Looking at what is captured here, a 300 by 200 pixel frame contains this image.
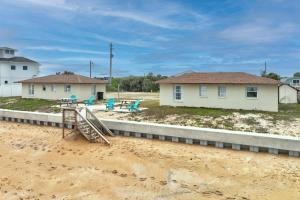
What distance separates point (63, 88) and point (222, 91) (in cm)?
1775

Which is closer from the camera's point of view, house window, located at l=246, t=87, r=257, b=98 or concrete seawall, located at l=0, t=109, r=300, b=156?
concrete seawall, located at l=0, t=109, r=300, b=156

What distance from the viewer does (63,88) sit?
35.8 meters

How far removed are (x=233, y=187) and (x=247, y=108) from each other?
15560mm

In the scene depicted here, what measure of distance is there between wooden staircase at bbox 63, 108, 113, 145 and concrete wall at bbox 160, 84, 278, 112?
10785 millimetres

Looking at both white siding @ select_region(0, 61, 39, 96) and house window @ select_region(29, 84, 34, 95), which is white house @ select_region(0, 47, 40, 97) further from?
house window @ select_region(29, 84, 34, 95)

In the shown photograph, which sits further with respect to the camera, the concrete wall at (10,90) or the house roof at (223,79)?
the concrete wall at (10,90)

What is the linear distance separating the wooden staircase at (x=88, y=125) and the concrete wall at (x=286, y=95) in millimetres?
25188

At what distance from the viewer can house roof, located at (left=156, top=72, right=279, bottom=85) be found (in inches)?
992

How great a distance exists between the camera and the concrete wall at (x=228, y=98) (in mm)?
24906

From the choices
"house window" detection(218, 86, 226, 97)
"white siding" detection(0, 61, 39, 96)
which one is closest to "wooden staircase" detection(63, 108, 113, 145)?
"house window" detection(218, 86, 226, 97)

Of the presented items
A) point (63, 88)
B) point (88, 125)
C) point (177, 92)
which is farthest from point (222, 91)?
point (63, 88)

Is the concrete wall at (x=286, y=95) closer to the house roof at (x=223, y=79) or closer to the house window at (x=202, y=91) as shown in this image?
the house roof at (x=223, y=79)

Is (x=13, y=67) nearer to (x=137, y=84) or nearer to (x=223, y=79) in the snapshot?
(x=137, y=84)

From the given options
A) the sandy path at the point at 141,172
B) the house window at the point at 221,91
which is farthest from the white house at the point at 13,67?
the sandy path at the point at 141,172
